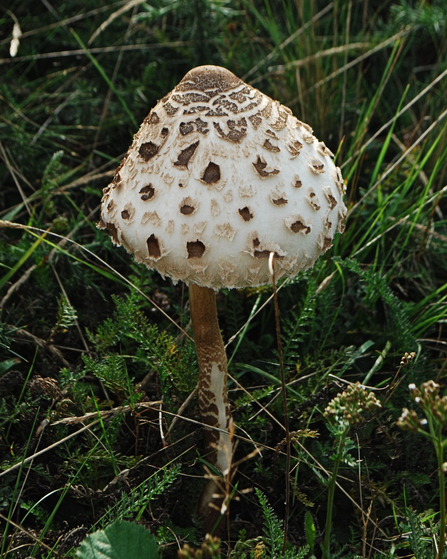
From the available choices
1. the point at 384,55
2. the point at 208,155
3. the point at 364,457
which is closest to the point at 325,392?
the point at 364,457

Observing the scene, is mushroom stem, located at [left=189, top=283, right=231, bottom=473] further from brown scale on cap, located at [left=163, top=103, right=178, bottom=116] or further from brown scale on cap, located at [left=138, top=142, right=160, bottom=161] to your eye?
brown scale on cap, located at [left=163, top=103, right=178, bottom=116]

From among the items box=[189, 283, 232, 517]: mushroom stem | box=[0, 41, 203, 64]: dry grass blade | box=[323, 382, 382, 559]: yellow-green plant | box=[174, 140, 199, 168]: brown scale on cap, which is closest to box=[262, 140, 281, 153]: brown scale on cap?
box=[174, 140, 199, 168]: brown scale on cap

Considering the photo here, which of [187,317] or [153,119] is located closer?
[153,119]

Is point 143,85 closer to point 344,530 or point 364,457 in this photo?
point 364,457

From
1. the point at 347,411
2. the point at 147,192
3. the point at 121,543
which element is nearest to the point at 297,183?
the point at 147,192

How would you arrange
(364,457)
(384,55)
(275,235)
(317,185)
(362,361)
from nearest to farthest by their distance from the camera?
(275,235) → (317,185) → (364,457) → (362,361) → (384,55)

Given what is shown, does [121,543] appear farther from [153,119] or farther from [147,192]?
[153,119]

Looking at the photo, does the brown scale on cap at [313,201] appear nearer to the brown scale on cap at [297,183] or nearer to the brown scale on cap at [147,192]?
the brown scale on cap at [297,183]
